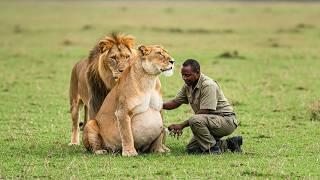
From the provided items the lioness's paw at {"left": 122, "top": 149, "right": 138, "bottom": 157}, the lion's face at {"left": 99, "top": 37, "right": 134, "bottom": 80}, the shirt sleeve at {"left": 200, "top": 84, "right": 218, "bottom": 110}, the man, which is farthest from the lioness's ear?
the lioness's paw at {"left": 122, "top": 149, "right": 138, "bottom": 157}

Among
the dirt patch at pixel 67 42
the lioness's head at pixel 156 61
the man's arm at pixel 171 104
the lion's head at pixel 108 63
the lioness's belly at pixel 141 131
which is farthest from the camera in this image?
the dirt patch at pixel 67 42

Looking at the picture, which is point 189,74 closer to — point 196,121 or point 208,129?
point 196,121

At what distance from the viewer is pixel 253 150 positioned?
10000 millimetres

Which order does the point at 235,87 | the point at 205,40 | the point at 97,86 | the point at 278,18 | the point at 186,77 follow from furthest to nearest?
the point at 278,18 < the point at 205,40 < the point at 235,87 < the point at 97,86 < the point at 186,77

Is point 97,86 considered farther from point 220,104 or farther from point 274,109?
point 274,109

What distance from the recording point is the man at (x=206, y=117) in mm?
9547

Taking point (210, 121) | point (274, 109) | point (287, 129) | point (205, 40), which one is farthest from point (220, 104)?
point (205, 40)

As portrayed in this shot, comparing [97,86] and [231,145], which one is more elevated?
[97,86]

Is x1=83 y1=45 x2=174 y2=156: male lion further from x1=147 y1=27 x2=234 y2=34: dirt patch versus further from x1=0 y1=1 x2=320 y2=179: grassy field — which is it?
x1=147 y1=27 x2=234 y2=34: dirt patch

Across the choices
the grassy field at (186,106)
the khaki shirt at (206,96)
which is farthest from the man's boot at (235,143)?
the khaki shirt at (206,96)

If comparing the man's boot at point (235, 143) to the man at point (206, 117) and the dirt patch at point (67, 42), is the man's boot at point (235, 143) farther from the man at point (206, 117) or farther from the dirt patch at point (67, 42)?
the dirt patch at point (67, 42)

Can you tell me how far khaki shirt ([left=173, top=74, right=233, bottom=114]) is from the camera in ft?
31.5

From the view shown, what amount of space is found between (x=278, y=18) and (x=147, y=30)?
1077 centimetres

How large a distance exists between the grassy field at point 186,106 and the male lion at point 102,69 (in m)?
0.73
